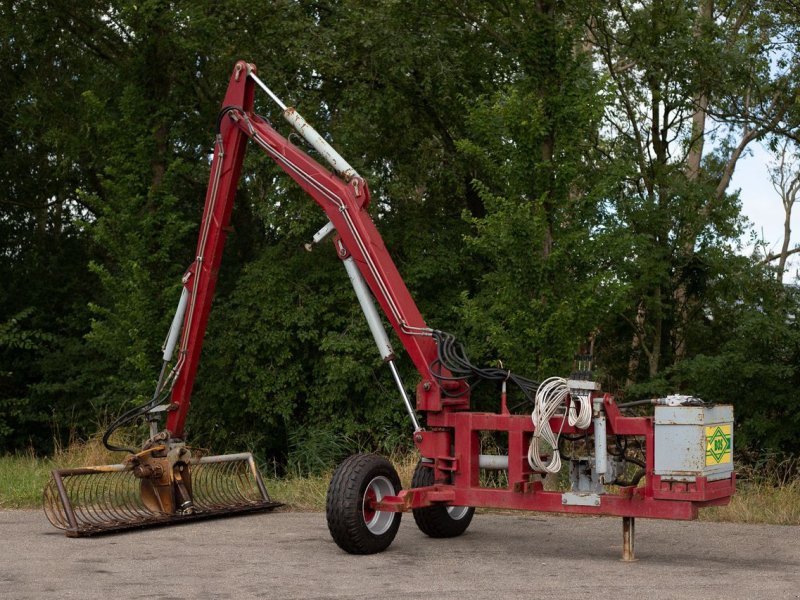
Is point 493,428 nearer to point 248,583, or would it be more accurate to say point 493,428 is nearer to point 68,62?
point 248,583

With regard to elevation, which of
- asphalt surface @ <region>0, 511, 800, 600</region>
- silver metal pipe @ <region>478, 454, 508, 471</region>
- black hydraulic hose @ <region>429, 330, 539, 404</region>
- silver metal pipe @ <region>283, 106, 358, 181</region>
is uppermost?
silver metal pipe @ <region>283, 106, 358, 181</region>

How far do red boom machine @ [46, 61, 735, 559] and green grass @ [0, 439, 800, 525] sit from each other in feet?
4.91

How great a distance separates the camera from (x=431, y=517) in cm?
943

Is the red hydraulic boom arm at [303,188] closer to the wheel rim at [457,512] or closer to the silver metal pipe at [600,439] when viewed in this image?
the wheel rim at [457,512]

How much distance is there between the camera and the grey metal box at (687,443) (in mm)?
7828

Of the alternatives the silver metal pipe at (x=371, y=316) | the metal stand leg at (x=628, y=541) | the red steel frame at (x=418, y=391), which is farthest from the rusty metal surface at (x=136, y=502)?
the metal stand leg at (x=628, y=541)

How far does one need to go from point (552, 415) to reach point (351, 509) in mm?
1625

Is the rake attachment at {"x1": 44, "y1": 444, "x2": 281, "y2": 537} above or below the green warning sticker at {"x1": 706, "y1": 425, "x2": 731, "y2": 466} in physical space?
below

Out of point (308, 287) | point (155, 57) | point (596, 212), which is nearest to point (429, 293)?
point (308, 287)

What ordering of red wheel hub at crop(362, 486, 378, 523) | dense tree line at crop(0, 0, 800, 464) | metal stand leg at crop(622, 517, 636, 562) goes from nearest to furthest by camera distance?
metal stand leg at crop(622, 517, 636, 562), red wheel hub at crop(362, 486, 378, 523), dense tree line at crop(0, 0, 800, 464)

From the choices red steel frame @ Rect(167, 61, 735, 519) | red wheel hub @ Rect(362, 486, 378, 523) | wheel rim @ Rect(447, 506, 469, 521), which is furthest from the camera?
wheel rim @ Rect(447, 506, 469, 521)

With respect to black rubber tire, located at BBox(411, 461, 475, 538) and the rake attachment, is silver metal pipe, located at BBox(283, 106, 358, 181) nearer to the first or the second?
black rubber tire, located at BBox(411, 461, 475, 538)

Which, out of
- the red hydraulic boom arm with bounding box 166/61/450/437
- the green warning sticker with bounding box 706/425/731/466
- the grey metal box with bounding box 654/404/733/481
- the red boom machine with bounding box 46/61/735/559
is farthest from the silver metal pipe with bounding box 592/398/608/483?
the red hydraulic boom arm with bounding box 166/61/450/437

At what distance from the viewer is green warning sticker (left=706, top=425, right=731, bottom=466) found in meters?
7.92
